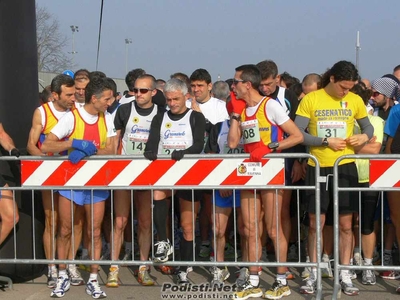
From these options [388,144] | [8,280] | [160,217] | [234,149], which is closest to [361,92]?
[388,144]

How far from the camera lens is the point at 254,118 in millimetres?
6293

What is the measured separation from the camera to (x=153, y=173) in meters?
6.24

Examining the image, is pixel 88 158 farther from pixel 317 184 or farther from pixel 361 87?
pixel 361 87

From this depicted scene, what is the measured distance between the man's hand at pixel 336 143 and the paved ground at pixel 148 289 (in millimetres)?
1431

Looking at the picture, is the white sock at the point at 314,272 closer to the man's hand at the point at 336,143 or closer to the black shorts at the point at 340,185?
the black shorts at the point at 340,185

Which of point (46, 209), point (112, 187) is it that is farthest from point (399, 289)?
point (46, 209)

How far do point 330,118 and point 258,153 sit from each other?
860 millimetres

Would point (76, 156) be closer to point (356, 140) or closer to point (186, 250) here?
point (186, 250)

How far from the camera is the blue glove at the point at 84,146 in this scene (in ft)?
20.4

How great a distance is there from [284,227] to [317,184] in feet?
3.68

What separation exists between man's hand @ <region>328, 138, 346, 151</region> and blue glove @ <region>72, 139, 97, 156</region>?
7.52 ft

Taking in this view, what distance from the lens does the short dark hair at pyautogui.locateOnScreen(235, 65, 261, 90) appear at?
628cm

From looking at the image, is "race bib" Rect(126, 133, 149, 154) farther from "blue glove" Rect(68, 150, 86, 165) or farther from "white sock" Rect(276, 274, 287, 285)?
"white sock" Rect(276, 274, 287, 285)

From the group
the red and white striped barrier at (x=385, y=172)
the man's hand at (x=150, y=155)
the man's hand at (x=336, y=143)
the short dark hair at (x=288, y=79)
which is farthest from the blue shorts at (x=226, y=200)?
the short dark hair at (x=288, y=79)
